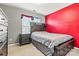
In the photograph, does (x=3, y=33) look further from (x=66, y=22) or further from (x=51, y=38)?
(x=66, y=22)

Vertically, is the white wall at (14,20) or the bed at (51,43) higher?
the white wall at (14,20)

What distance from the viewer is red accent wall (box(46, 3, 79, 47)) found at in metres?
1.52

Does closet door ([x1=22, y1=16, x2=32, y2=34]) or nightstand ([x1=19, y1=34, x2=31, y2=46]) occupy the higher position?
closet door ([x1=22, y1=16, x2=32, y2=34])

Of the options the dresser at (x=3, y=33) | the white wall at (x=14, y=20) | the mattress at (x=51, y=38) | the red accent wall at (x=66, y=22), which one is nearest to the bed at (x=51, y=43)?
the mattress at (x=51, y=38)

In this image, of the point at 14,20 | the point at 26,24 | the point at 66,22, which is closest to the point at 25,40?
the point at 26,24

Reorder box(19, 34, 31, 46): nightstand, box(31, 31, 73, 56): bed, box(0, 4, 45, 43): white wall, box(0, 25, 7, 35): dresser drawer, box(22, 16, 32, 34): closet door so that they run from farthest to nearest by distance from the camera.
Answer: box(31, 31, 73, 56): bed
box(19, 34, 31, 46): nightstand
box(22, 16, 32, 34): closet door
box(0, 4, 45, 43): white wall
box(0, 25, 7, 35): dresser drawer

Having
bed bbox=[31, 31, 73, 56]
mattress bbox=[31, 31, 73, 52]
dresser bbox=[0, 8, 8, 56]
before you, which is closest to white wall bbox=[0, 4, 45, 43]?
dresser bbox=[0, 8, 8, 56]

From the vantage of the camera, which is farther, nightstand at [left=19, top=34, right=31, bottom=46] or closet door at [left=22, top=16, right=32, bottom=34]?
nightstand at [left=19, top=34, right=31, bottom=46]

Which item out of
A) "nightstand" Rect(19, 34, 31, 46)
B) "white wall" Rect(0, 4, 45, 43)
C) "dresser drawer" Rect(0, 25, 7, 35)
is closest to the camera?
"dresser drawer" Rect(0, 25, 7, 35)

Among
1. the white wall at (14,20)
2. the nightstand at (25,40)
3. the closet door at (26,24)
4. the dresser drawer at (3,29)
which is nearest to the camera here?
the dresser drawer at (3,29)

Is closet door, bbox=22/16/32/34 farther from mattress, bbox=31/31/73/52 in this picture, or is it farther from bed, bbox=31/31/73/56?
mattress, bbox=31/31/73/52

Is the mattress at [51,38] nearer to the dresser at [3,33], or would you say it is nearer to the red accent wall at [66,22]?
the red accent wall at [66,22]

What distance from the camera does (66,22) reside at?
60.9 inches

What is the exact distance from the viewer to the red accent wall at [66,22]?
1.52m
